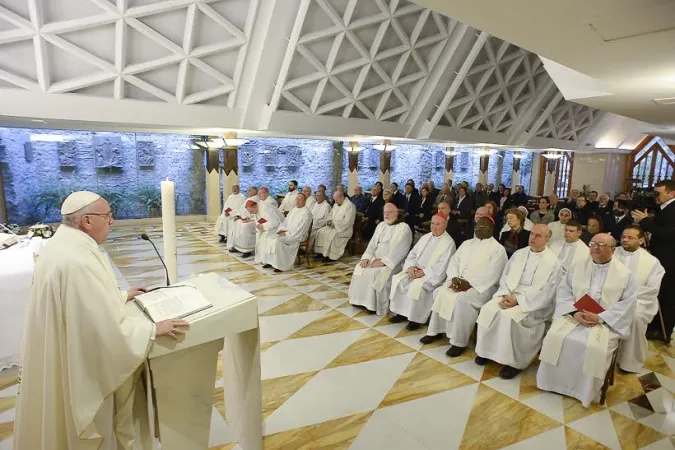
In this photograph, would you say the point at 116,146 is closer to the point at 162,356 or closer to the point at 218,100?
the point at 218,100

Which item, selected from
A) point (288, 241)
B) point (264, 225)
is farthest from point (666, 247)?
point (264, 225)

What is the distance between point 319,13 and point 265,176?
26.4 feet

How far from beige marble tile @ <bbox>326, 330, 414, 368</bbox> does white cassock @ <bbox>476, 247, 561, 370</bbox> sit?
0.90 m

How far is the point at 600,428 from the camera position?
3244 millimetres

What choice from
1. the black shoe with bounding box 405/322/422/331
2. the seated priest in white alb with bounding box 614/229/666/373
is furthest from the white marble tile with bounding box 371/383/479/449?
the seated priest in white alb with bounding box 614/229/666/373

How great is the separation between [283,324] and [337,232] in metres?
3.64

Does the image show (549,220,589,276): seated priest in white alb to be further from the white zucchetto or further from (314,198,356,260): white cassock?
the white zucchetto

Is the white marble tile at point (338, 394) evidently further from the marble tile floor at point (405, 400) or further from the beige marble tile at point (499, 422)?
the beige marble tile at point (499, 422)

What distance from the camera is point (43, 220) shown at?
40.2 feet

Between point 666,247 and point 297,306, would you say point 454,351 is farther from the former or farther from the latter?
point 666,247

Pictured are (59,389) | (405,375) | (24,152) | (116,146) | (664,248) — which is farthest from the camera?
(116,146)

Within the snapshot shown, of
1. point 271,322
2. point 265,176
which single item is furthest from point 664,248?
point 265,176

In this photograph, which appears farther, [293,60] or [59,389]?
[293,60]

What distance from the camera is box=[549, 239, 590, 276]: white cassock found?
429 cm
